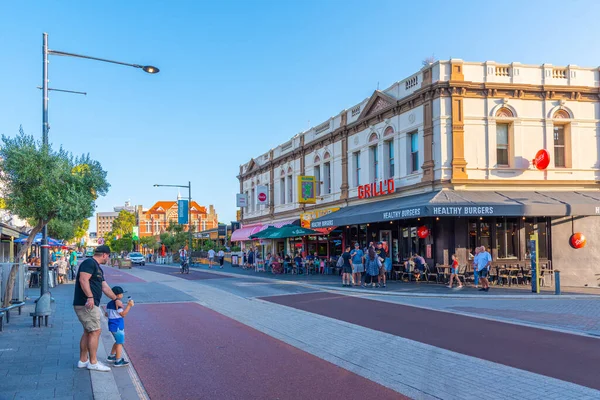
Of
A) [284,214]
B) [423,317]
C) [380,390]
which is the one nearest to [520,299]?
[423,317]

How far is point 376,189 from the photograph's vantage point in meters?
26.9

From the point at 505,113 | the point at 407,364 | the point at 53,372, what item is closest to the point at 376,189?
the point at 505,113

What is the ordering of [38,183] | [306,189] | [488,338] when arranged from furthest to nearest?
[306,189]
[38,183]
[488,338]

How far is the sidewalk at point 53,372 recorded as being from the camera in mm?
6240

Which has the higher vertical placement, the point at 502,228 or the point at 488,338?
the point at 502,228

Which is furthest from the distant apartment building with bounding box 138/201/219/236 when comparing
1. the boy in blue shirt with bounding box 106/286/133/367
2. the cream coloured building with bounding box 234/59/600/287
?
the boy in blue shirt with bounding box 106/286/133/367

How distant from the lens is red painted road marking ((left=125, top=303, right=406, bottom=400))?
21.4ft

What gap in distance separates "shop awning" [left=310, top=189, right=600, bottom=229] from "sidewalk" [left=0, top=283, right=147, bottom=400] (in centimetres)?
1332

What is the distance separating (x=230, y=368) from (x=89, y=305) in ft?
7.38

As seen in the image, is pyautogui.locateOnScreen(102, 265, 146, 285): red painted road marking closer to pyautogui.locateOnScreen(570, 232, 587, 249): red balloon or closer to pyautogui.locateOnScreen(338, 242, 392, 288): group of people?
pyautogui.locateOnScreen(338, 242, 392, 288): group of people

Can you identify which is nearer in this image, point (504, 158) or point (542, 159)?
point (542, 159)

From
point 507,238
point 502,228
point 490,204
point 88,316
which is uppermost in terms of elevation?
point 490,204

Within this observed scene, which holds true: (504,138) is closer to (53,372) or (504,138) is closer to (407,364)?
(407,364)

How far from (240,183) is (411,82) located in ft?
99.3
